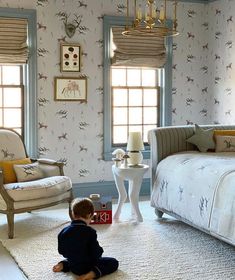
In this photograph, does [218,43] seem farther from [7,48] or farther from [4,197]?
[4,197]

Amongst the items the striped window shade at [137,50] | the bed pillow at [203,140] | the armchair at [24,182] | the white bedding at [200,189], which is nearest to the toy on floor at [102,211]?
the armchair at [24,182]

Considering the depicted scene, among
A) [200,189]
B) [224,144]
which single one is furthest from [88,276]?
[224,144]

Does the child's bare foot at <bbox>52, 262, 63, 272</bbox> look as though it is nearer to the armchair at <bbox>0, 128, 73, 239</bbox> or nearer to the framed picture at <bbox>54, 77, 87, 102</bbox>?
the armchair at <bbox>0, 128, 73, 239</bbox>

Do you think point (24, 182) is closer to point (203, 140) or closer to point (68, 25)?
point (203, 140)

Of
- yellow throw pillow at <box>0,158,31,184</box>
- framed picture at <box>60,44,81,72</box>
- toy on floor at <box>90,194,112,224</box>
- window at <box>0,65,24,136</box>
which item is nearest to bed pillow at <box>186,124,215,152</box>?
toy on floor at <box>90,194,112,224</box>

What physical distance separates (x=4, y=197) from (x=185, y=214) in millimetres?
1707

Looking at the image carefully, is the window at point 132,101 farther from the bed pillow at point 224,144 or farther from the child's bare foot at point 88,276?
the child's bare foot at point 88,276

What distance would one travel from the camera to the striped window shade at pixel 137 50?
21.9 ft

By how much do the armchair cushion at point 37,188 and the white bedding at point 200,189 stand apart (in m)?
1.02

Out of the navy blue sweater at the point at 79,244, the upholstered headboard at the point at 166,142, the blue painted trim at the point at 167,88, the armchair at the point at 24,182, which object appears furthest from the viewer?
the blue painted trim at the point at 167,88

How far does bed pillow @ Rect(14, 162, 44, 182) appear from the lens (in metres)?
5.25

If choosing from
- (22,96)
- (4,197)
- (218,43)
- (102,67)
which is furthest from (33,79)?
(218,43)

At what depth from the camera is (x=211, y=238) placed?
15.5 feet

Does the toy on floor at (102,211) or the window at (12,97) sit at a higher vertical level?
the window at (12,97)
